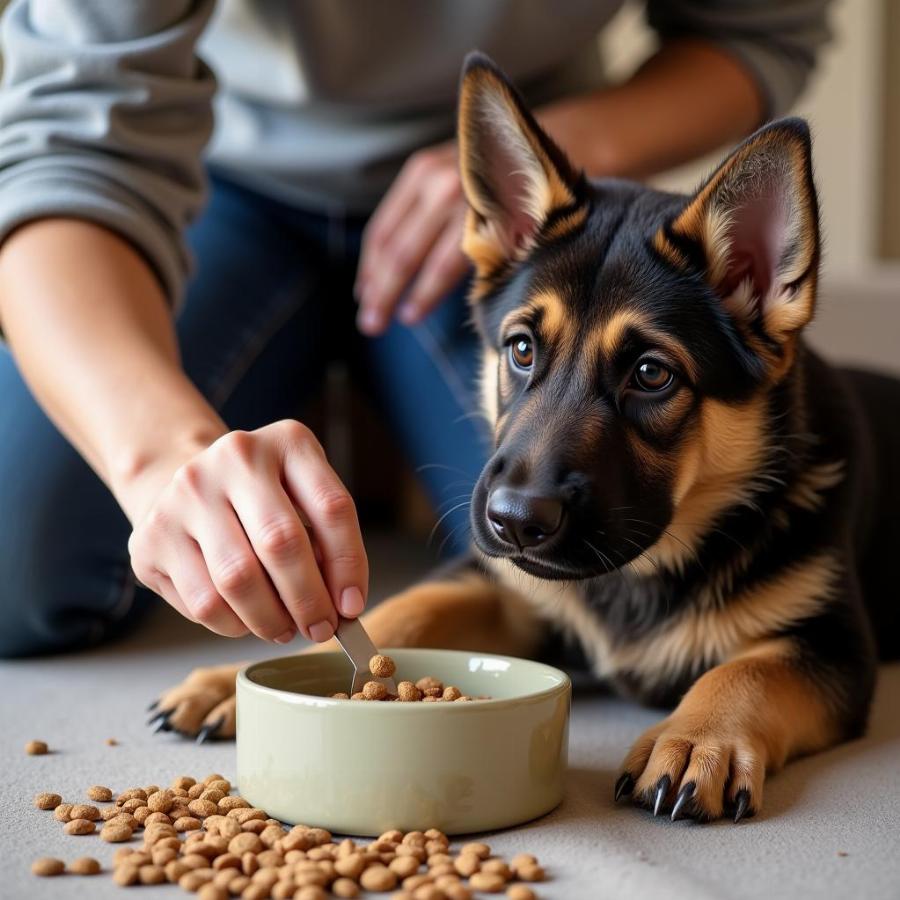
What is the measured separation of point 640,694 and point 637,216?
2.73ft

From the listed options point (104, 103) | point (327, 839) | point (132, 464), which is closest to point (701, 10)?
point (104, 103)

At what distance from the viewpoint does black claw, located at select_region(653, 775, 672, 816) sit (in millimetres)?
1585

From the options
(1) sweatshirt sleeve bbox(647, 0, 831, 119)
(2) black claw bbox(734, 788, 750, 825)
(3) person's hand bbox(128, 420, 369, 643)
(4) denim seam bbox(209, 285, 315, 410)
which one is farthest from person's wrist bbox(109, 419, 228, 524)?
Answer: (1) sweatshirt sleeve bbox(647, 0, 831, 119)

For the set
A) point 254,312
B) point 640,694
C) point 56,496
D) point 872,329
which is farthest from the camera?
point 872,329

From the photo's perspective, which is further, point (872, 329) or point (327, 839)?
point (872, 329)

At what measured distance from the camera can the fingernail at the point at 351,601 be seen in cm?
149

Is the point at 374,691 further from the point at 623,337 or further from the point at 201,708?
the point at 623,337

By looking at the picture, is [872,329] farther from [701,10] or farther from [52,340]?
[52,340]

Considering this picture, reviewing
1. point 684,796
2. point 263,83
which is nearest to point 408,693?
point 684,796

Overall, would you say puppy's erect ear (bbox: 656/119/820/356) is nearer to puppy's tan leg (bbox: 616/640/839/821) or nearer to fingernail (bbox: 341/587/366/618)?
puppy's tan leg (bbox: 616/640/839/821)

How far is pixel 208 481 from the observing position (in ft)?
4.79

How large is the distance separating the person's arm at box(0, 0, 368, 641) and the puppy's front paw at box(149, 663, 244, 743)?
0.39m

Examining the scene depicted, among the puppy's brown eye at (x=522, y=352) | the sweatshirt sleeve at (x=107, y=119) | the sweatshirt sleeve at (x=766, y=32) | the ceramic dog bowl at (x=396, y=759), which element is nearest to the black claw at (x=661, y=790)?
the ceramic dog bowl at (x=396, y=759)

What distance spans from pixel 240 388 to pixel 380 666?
4.68 ft
